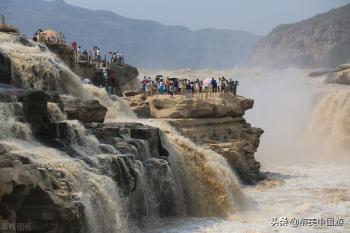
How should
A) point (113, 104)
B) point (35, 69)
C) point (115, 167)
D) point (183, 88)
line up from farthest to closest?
point (183, 88) < point (113, 104) < point (35, 69) < point (115, 167)

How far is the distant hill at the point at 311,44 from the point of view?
328 ft

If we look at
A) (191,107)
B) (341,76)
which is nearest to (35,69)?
(191,107)

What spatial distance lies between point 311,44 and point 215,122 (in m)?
83.4

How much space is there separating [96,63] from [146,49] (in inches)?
6255

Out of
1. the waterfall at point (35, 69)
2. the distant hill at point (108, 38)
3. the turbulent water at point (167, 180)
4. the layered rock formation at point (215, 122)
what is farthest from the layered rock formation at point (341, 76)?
the distant hill at point (108, 38)

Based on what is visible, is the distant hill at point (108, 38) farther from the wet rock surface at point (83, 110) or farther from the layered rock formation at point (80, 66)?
the wet rock surface at point (83, 110)

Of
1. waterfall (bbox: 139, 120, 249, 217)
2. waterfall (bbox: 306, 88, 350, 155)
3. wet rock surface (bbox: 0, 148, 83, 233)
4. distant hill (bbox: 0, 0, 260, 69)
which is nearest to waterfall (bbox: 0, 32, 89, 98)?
waterfall (bbox: 139, 120, 249, 217)

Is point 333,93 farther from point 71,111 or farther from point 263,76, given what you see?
point 263,76

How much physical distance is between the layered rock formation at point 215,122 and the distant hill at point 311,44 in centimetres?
7271

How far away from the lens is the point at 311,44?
10519 cm

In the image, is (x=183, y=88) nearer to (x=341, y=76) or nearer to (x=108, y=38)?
(x=341, y=76)

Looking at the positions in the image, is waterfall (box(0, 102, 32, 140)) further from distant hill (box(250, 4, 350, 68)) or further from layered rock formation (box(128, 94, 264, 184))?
distant hill (box(250, 4, 350, 68))

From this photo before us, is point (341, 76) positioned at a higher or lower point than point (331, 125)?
higher

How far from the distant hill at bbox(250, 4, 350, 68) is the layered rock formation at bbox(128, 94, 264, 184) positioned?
239 feet
